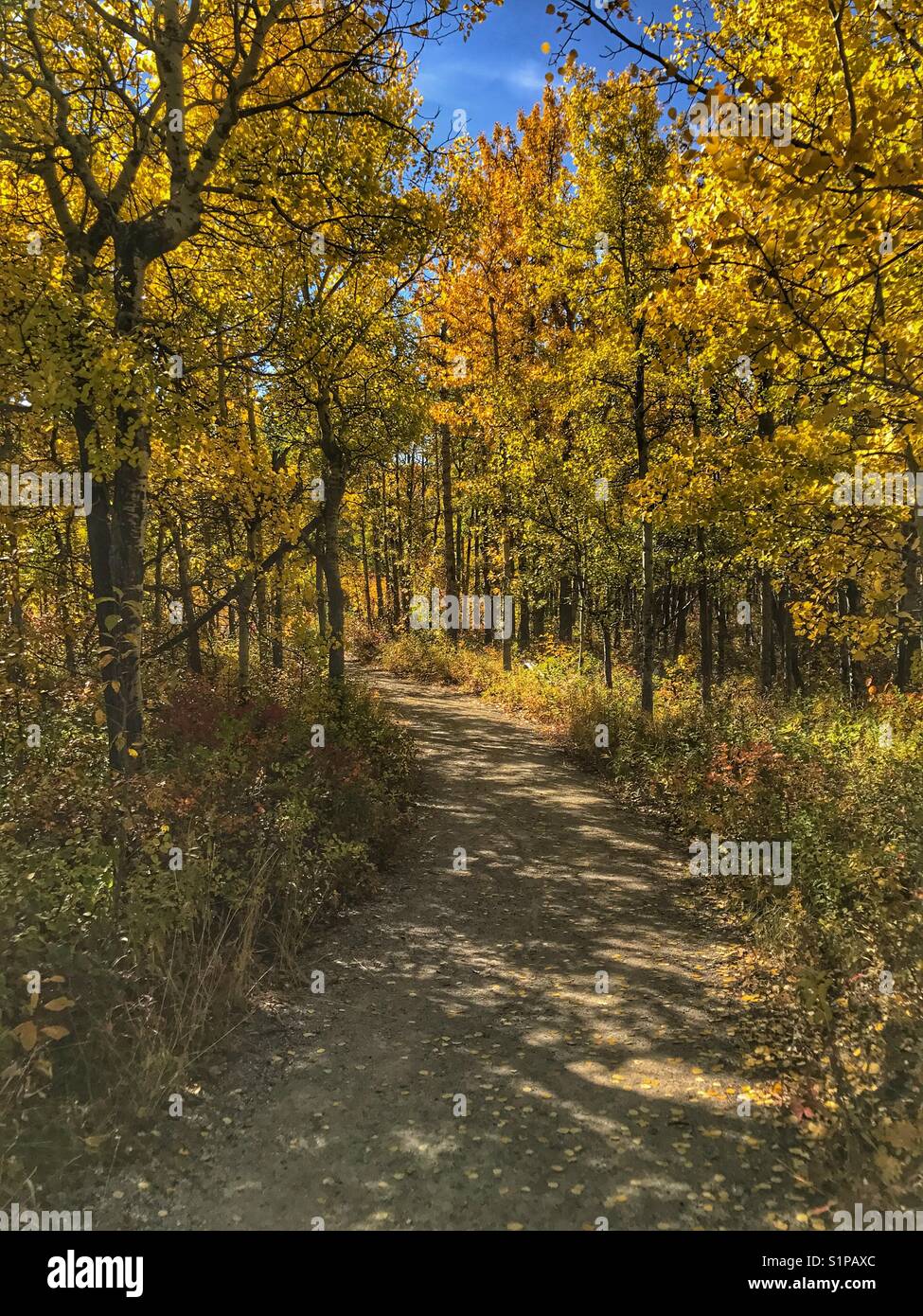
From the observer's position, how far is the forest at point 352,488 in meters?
4.26

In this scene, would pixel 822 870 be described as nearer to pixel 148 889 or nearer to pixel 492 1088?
pixel 492 1088

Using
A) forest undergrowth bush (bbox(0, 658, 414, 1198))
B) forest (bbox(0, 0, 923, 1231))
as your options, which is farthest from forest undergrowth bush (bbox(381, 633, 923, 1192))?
forest undergrowth bush (bbox(0, 658, 414, 1198))

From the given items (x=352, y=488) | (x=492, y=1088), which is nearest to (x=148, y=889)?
(x=492, y=1088)

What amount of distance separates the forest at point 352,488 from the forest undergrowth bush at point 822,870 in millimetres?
39

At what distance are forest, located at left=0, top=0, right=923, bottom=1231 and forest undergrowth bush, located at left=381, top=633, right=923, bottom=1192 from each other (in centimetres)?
4

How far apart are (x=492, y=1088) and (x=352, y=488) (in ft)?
42.7

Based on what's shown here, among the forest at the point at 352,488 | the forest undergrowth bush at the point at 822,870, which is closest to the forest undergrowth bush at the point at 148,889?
the forest at the point at 352,488

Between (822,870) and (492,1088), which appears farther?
(822,870)

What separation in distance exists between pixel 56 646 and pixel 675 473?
931 cm

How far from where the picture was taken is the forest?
168 inches

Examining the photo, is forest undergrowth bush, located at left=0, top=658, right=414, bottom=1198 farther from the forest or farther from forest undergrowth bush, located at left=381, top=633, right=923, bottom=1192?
forest undergrowth bush, located at left=381, top=633, right=923, bottom=1192

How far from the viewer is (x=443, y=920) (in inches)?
284

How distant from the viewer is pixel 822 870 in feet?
22.0
